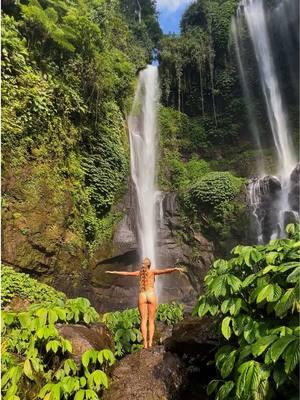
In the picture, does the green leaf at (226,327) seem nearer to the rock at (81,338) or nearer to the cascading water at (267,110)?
the rock at (81,338)

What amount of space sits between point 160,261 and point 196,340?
8.79 metres

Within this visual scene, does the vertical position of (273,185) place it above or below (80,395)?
above

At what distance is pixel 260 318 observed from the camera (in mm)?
2848

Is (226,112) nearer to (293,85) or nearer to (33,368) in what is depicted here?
(293,85)

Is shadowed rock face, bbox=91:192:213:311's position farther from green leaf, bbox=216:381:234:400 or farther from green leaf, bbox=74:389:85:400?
green leaf, bbox=216:381:234:400

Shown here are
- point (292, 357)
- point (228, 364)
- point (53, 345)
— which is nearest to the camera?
point (292, 357)

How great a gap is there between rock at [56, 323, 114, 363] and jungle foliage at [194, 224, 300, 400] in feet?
Result: 5.49

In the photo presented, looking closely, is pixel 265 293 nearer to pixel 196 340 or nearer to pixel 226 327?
pixel 226 327

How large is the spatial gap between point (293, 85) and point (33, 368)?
1852cm

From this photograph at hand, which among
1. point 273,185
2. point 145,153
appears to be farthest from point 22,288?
point 145,153

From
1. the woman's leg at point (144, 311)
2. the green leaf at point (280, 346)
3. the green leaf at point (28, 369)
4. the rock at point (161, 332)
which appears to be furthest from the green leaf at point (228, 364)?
the rock at point (161, 332)

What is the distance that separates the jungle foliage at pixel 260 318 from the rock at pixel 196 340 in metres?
1.08

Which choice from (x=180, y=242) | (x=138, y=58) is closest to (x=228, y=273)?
(x=180, y=242)

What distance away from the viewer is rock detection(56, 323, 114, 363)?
4.17 metres
